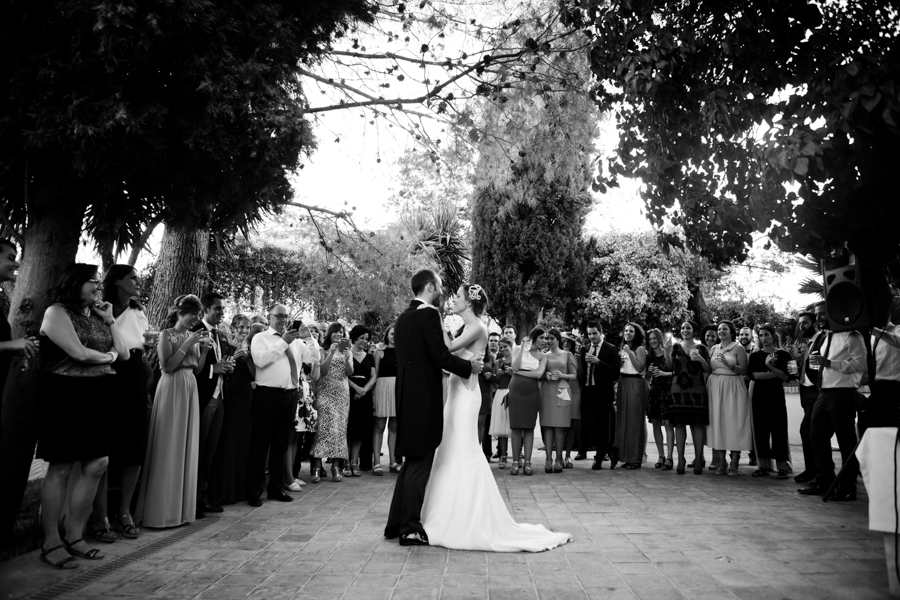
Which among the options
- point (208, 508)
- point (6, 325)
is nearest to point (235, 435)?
point (208, 508)

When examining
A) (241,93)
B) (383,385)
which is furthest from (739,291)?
(241,93)

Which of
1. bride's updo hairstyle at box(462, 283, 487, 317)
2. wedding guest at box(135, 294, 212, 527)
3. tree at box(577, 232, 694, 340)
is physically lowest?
wedding guest at box(135, 294, 212, 527)

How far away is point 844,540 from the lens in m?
5.63

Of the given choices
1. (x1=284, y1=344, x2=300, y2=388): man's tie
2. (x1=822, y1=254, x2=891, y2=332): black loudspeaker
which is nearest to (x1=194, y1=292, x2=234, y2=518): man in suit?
(x1=284, y1=344, x2=300, y2=388): man's tie

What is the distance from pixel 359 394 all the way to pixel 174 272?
3216mm

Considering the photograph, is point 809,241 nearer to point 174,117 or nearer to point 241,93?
point 241,93

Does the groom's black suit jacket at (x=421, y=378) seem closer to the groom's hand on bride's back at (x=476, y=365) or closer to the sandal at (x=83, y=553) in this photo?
the groom's hand on bride's back at (x=476, y=365)

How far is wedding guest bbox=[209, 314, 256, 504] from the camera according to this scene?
23.5 ft

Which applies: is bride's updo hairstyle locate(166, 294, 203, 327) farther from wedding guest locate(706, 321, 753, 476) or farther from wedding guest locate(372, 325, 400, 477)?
wedding guest locate(706, 321, 753, 476)

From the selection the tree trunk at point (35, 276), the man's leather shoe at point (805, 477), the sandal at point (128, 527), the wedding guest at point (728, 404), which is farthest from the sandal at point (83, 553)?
the man's leather shoe at point (805, 477)

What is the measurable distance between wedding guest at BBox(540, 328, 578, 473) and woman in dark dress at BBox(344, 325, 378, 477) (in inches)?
100

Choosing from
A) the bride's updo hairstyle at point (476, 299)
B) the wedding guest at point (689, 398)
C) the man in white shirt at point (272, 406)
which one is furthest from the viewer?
the wedding guest at point (689, 398)

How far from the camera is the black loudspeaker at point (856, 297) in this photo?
6.14 meters

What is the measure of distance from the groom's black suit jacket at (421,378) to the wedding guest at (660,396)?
5449mm
